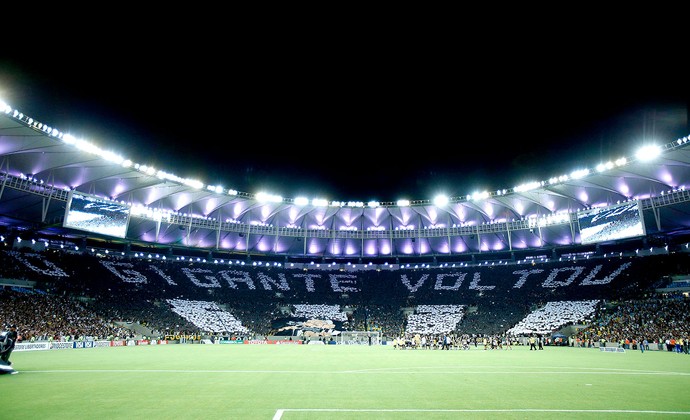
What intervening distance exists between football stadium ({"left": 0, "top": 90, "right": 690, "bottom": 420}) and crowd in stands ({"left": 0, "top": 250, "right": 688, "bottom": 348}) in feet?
1.05

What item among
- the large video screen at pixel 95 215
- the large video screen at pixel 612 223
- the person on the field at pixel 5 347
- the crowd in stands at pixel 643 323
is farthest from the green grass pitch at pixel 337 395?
the large video screen at pixel 612 223

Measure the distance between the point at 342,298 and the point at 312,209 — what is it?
1546cm

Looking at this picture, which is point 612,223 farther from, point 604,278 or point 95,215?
point 95,215

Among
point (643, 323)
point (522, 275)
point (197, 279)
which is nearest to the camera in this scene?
point (643, 323)

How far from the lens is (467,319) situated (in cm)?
5712

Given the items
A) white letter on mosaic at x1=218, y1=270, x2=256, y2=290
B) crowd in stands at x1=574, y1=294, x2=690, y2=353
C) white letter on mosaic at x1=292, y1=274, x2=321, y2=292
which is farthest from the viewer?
white letter on mosaic at x1=292, y1=274, x2=321, y2=292

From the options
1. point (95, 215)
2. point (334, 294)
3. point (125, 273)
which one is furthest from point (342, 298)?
point (95, 215)

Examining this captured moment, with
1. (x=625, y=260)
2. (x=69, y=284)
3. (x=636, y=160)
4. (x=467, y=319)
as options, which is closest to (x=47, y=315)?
(x=69, y=284)

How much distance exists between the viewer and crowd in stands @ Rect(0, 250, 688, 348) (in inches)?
1667

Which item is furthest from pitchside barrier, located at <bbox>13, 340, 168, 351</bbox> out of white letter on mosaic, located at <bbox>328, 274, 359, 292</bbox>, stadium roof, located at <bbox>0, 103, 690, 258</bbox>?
white letter on mosaic, located at <bbox>328, 274, 359, 292</bbox>

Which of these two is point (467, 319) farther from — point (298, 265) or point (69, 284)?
point (69, 284)

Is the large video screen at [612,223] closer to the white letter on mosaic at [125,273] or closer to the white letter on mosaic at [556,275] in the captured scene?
the white letter on mosaic at [556,275]

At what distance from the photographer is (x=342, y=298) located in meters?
66.6

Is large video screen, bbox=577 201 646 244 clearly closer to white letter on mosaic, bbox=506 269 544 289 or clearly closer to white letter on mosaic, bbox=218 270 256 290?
white letter on mosaic, bbox=506 269 544 289
